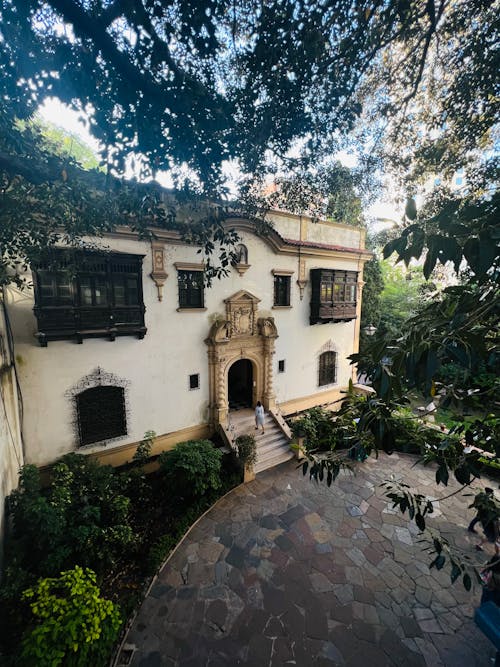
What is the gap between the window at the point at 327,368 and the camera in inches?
560

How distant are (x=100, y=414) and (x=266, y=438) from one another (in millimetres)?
A: 5943

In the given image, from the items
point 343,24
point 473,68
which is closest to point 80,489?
point 343,24

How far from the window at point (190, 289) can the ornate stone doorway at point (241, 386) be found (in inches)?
170

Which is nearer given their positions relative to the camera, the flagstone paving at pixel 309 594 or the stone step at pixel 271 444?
the flagstone paving at pixel 309 594

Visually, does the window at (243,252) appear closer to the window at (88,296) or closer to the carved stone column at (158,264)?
the carved stone column at (158,264)

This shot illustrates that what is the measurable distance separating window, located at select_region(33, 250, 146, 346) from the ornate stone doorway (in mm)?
5856

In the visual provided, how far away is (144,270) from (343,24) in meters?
7.27

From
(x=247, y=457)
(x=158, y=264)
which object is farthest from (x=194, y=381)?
(x=158, y=264)

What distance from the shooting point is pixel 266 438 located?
1109 cm

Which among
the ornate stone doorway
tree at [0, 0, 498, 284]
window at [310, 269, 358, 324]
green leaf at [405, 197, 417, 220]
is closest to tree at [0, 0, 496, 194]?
tree at [0, 0, 498, 284]

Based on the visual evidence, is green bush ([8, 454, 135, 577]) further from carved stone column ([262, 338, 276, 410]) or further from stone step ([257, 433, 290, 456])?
carved stone column ([262, 338, 276, 410])

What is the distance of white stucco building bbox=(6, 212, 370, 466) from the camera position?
7.92 m

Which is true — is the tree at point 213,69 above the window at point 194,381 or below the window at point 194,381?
above

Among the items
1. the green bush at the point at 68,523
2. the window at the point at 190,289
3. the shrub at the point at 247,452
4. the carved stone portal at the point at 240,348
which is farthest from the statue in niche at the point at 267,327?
the green bush at the point at 68,523
